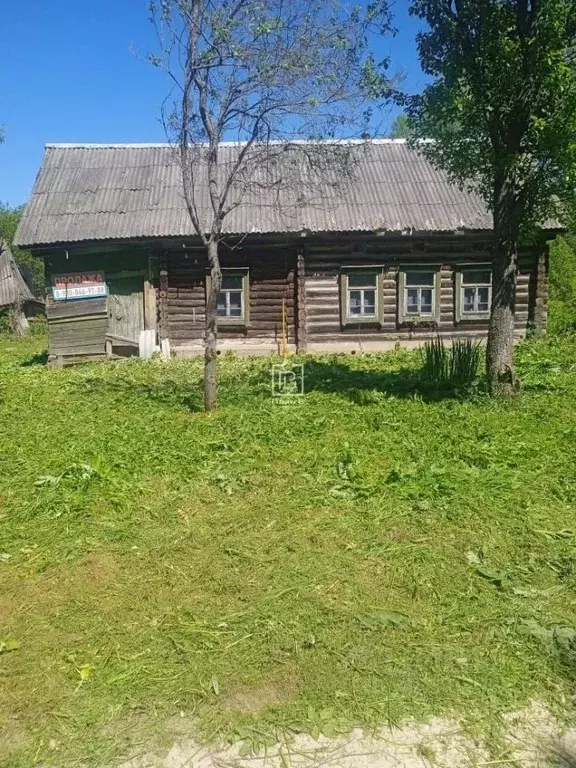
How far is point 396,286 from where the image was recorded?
14906mm

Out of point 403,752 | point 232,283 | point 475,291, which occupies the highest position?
point 232,283

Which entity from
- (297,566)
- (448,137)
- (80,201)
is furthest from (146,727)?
(80,201)

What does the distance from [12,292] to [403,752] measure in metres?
25.1

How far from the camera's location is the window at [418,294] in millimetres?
14938

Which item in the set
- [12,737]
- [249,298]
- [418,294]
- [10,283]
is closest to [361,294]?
[418,294]

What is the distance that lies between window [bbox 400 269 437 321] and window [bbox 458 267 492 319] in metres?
0.73

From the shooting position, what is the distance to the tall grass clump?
29.6ft

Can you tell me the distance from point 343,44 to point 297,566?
675 centimetres

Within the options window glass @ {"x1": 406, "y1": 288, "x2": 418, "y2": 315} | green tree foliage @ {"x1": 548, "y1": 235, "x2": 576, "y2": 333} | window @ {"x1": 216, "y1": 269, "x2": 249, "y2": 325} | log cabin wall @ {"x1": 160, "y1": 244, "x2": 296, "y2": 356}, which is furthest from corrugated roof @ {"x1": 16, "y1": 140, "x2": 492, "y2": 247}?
green tree foliage @ {"x1": 548, "y1": 235, "x2": 576, "y2": 333}

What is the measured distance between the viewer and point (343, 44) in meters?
7.74

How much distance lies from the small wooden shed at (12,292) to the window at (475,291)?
A: 1764 centimetres

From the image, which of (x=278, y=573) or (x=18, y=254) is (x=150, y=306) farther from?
(x=18, y=254)

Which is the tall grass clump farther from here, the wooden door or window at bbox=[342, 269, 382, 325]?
the wooden door

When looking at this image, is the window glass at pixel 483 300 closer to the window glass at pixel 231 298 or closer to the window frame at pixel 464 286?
the window frame at pixel 464 286
